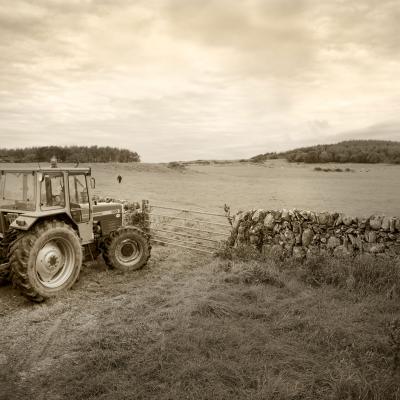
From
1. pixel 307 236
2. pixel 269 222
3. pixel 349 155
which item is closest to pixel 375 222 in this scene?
pixel 307 236

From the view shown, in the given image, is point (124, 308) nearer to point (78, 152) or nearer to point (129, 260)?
point (129, 260)

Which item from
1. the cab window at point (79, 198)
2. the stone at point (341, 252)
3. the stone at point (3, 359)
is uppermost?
the cab window at point (79, 198)

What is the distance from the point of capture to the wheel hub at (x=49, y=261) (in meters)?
6.46

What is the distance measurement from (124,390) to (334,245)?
587 centimetres

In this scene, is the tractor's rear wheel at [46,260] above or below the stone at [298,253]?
above

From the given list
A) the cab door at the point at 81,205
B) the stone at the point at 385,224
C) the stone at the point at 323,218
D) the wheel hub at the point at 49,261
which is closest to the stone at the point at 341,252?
the stone at the point at 323,218

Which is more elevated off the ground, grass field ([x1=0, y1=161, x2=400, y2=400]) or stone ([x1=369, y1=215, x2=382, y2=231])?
stone ([x1=369, y1=215, x2=382, y2=231])

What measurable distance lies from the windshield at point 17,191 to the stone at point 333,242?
6.13 metres

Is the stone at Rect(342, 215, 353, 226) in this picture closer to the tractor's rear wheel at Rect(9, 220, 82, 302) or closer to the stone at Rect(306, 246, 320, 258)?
the stone at Rect(306, 246, 320, 258)

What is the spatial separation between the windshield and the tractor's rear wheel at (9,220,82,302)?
0.60 metres

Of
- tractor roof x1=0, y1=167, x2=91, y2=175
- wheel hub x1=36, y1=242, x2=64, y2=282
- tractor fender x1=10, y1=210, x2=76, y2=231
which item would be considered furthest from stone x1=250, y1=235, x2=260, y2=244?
tractor fender x1=10, y1=210, x2=76, y2=231

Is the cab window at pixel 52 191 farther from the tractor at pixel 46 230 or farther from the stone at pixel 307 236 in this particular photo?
the stone at pixel 307 236

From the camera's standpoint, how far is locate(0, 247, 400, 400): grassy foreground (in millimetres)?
3881

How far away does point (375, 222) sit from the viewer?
772 centimetres
